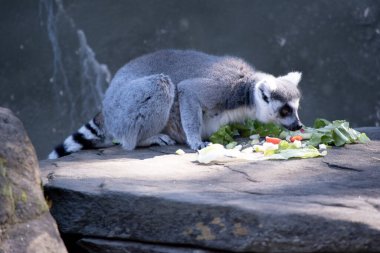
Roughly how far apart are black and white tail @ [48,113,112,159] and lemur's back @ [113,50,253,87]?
0.55m

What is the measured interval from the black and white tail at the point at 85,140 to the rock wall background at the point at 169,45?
11.1 ft

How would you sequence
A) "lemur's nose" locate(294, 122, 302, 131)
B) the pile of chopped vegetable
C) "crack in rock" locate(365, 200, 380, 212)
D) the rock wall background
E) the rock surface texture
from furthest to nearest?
the rock wall background, "lemur's nose" locate(294, 122, 302, 131), the pile of chopped vegetable, "crack in rock" locate(365, 200, 380, 212), the rock surface texture

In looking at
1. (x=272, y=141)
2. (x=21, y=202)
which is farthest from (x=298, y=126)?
(x=21, y=202)

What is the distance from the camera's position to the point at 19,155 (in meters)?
3.92

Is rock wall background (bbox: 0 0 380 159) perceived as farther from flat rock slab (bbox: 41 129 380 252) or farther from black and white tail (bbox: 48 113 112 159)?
flat rock slab (bbox: 41 129 380 252)

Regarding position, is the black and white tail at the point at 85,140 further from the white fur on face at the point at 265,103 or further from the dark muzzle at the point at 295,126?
the dark muzzle at the point at 295,126

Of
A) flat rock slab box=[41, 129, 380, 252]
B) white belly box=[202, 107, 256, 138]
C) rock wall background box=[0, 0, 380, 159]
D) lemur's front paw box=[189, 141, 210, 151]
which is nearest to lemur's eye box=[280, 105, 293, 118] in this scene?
white belly box=[202, 107, 256, 138]

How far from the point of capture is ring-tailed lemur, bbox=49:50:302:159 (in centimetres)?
641

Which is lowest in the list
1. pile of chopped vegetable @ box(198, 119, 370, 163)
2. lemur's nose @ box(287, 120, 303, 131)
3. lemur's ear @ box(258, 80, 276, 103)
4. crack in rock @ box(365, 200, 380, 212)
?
crack in rock @ box(365, 200, 380, 212)

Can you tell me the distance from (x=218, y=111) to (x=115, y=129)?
1.14 metres

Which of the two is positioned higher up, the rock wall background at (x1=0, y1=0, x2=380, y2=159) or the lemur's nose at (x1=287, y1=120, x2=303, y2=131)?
the rock wall background at (x1=0, y1=0, x2=380, y2=159)

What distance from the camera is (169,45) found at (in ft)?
33.3

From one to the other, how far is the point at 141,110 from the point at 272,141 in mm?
1410

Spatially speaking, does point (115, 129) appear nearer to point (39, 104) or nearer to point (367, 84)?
point (39, 104)
